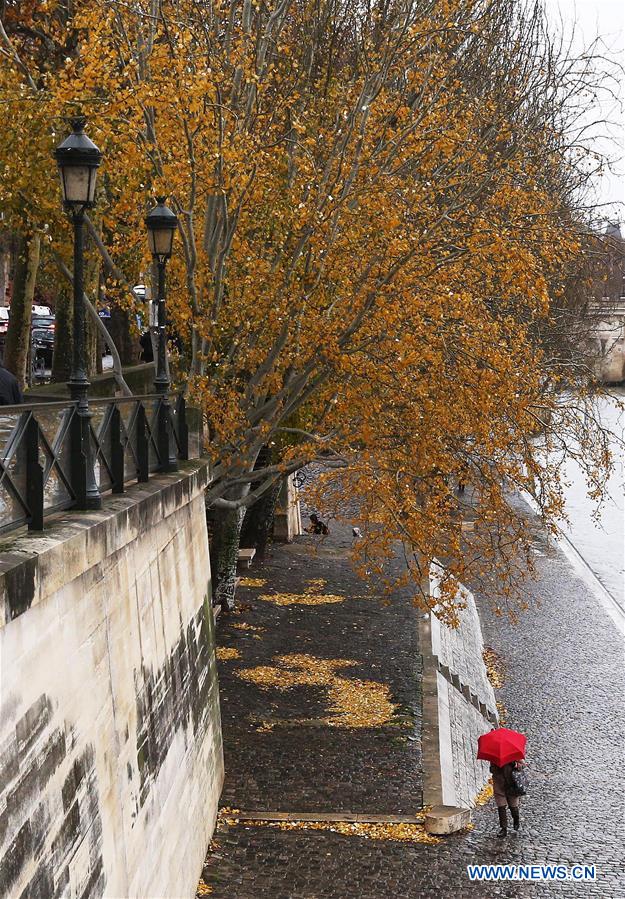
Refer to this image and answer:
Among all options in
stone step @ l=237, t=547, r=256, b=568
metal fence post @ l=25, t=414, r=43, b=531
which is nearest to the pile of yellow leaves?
stone step @ l=237, t=547, r=256, b=568

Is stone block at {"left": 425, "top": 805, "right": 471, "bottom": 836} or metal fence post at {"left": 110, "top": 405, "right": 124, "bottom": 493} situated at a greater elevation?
metal fence post at {"left": 110, "top": 405, "right": 124, "bottom": 493}

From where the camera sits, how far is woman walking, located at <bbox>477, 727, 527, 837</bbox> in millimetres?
14953

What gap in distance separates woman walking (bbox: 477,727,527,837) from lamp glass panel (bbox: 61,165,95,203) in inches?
345

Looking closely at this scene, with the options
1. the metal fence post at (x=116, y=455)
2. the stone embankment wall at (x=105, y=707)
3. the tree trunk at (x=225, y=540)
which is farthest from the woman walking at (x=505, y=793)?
the tree trunk at (x=225, y=540)

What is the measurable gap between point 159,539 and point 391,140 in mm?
9211

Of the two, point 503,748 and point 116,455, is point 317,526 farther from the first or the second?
point 116,455

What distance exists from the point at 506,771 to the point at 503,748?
0.29 meters

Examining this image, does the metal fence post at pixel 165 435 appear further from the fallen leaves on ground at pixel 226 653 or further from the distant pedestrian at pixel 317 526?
the distant pedestrian at pixel 317 526

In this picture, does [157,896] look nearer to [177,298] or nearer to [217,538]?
[177,298]

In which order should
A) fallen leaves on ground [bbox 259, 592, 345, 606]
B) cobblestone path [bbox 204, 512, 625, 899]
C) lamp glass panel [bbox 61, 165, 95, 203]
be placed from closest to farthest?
lamp glass panel [bbox 61, 165, 95, 203]
cobblestone path [bbox 204, 512, 625, 899]
fallen leaves on ground [bbox 259, 592, 345, 606]

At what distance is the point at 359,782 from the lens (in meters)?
16.1

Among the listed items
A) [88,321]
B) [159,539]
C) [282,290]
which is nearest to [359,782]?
[159,539]

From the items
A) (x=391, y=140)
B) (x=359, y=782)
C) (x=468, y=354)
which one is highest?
(x=391, y=140)

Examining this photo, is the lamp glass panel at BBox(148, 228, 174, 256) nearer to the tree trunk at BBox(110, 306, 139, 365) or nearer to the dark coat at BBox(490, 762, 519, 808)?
the dark coat at BBox(490, 762, 519, 808)
